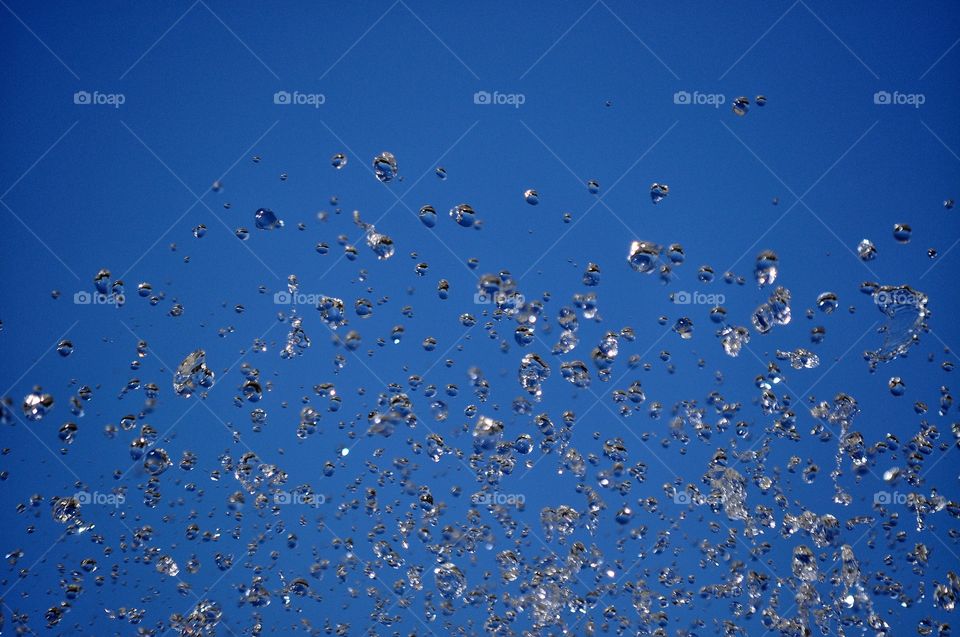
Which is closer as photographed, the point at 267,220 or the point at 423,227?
the point at 267,220

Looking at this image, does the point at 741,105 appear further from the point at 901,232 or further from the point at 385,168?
the point at 385,168

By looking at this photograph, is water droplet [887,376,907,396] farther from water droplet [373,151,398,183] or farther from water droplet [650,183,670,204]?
water droplet [373,151,398,183]

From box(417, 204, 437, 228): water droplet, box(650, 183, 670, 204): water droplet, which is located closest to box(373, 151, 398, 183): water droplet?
box(417, 204, 437, 228): water droplet

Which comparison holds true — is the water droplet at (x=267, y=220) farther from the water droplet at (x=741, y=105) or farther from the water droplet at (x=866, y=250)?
the water droplet at (x=866, y=250)

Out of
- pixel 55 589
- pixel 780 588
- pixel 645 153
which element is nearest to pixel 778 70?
pixel 645 153

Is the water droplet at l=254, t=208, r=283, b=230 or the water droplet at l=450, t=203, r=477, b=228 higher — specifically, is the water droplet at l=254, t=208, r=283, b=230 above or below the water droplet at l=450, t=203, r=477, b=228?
below

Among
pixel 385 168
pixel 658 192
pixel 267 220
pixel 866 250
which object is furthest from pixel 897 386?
pixel 267 220

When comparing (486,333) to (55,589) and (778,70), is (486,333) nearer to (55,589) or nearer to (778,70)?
(778,70)

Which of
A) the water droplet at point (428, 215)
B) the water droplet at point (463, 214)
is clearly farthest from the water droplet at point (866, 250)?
the water droplet at point (428, 215)
